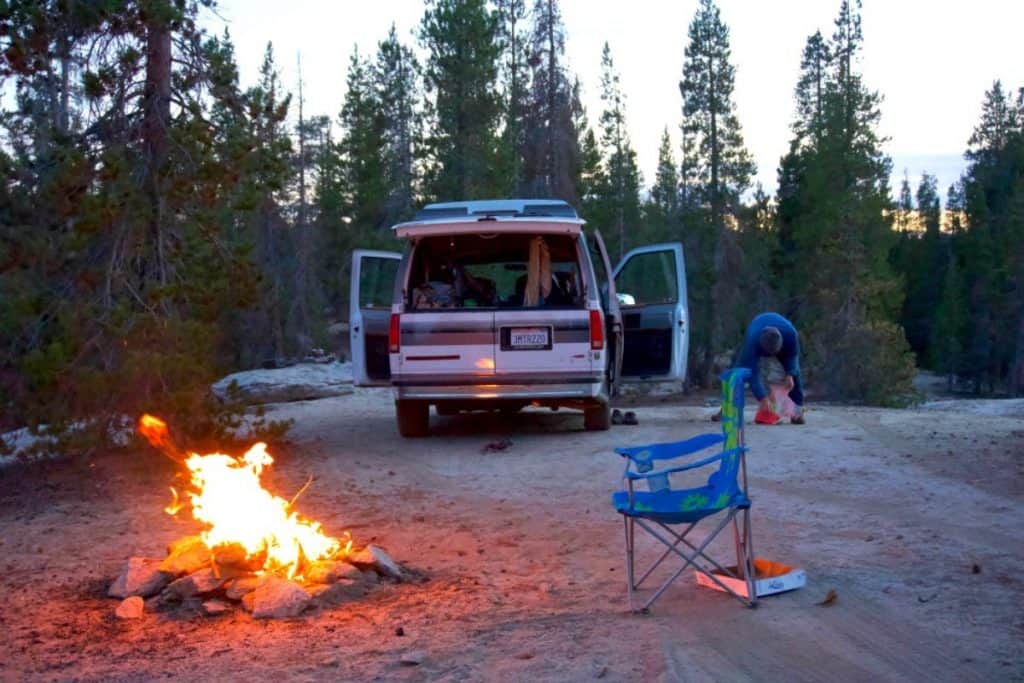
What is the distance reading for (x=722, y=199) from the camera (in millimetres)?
41844

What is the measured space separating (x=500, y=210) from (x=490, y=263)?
1833 mm

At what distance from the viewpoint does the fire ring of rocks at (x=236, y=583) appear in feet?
17.7

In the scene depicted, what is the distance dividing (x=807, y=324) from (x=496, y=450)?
29075 mm

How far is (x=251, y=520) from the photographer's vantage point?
583 centimetres

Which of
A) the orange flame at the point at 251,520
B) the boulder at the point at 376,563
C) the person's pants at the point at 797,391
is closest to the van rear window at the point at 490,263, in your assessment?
the person's pants at the point at 797,391

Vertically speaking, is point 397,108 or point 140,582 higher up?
point 397,108

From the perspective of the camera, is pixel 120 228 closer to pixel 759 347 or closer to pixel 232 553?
pixel 232 553

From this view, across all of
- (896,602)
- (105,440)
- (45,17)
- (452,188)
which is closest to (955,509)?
(896,602)

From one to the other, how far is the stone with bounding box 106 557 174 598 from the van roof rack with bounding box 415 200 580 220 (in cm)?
564

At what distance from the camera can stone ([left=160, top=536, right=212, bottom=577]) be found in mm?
5730

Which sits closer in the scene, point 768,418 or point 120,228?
point 120,228

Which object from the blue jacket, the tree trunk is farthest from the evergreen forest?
the blue jacket

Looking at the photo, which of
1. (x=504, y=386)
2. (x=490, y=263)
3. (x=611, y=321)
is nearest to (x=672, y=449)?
(x=504, y=386)

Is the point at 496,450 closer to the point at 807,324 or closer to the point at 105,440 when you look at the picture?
the point at 105,440
